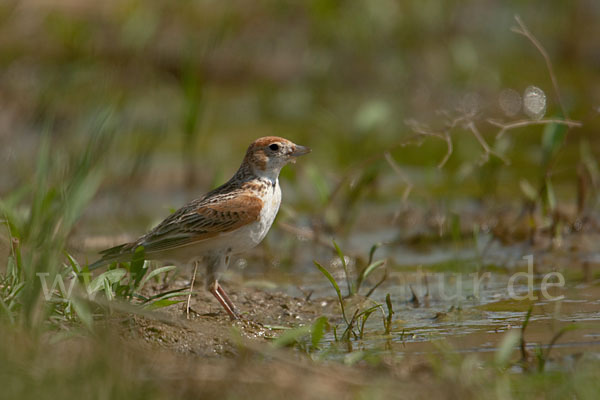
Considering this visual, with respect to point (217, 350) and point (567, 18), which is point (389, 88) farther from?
point (217, 350)

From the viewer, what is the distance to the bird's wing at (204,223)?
5812 millimetres

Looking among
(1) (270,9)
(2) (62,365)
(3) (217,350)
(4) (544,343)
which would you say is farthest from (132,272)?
(1) (270,9)

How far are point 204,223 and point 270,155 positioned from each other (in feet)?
2.68

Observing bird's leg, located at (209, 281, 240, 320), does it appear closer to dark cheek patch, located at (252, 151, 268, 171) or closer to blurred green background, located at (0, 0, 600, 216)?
dark cheek patch, located at (252, 151, 268, 171)

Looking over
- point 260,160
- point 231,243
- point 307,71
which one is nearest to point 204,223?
point 231,243

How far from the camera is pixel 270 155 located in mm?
6406

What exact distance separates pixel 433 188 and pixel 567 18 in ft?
19.7

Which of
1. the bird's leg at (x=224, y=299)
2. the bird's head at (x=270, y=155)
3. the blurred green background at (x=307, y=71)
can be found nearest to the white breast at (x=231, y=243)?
the bird's leg at (x=224, y=299)

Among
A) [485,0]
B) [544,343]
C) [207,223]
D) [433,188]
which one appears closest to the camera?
[544,343]

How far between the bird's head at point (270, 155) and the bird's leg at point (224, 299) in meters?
0.91

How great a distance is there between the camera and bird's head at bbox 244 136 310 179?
20.9 ft

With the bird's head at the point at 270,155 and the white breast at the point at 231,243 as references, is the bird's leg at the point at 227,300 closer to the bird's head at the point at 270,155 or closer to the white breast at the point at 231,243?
the white breast at the point at 231,243

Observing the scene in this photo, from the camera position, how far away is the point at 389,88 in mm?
13070

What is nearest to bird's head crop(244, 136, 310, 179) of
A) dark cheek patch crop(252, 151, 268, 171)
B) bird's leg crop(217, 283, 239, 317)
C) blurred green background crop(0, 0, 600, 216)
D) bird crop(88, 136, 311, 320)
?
dark cheek patch crop(252, 151, 268, 171)
